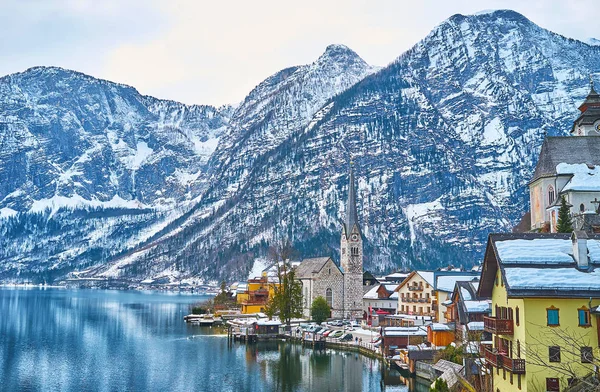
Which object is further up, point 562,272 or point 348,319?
point 562,272

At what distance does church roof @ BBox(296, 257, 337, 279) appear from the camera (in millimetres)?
132375

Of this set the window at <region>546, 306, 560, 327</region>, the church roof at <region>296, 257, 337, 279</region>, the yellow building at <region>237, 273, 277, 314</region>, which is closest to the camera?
the window at <region>546, 306, 560, 327</region>

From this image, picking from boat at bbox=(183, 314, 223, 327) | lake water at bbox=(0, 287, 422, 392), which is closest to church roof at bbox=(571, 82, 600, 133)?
lake water at bbox=(0, 287, 422, 392)

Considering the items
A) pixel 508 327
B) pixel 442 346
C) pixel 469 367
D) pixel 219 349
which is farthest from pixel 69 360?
pixel 508 327

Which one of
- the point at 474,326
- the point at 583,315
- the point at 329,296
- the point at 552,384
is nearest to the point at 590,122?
the point at 474,326

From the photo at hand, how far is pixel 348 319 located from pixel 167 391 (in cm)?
6700

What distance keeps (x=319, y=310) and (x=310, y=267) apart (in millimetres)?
17423

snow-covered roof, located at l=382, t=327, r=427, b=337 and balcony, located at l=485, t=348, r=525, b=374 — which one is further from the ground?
balcony, located at l=485, t=348, r=525, b=374

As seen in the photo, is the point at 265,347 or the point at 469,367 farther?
the point at 265,347

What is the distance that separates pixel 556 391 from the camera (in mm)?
36562

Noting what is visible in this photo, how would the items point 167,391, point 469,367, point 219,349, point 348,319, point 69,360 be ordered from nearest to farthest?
point 469,367 < point 167,391 < point 69,360 < point 219,349 < point 348,319

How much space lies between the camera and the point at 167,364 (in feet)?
279

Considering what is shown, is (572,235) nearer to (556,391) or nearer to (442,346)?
(556,391)

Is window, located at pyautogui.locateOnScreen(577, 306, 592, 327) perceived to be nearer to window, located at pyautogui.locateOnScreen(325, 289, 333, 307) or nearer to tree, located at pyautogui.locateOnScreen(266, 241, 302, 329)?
tree, located at pyautogui.locateOnScreen(266, 241, 302, 329)
